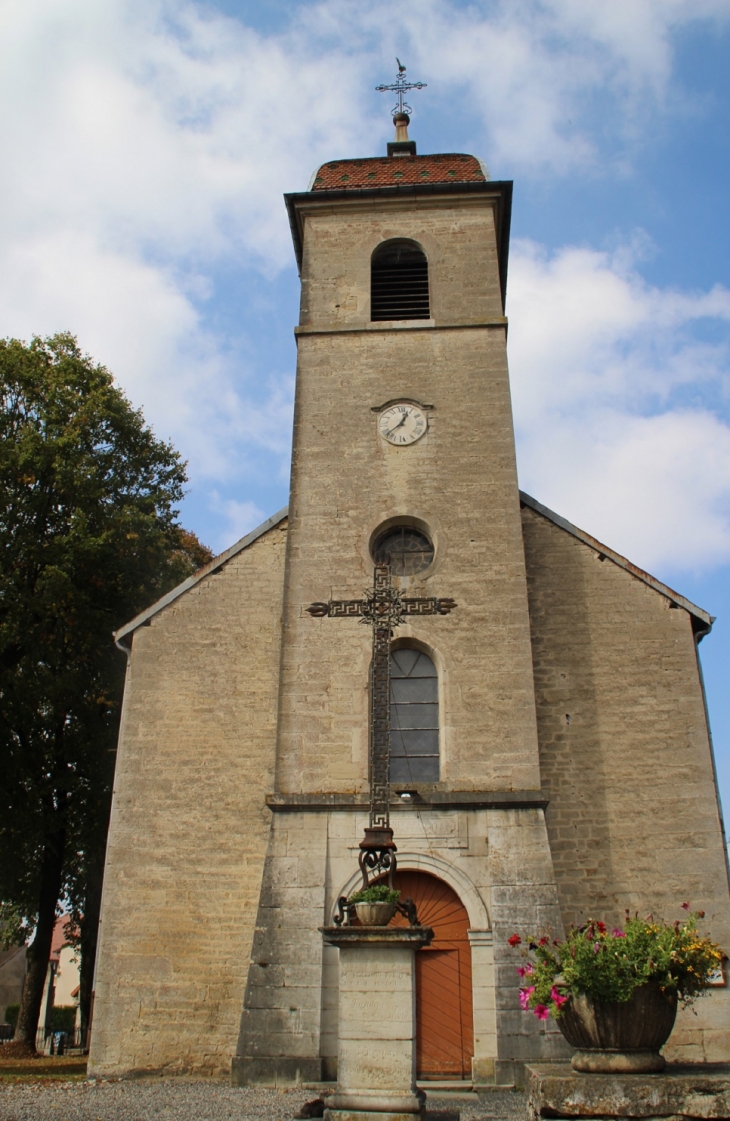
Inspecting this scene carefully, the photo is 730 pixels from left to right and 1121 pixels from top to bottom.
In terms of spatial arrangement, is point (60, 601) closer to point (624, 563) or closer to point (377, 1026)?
point (624, 563)

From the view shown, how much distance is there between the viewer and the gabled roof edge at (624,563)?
13.1 metres

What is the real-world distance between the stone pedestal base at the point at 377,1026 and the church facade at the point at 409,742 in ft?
12.1

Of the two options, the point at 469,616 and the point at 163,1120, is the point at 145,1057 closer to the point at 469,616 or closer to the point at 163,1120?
the point at 163,1120

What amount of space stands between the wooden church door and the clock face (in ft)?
20.1

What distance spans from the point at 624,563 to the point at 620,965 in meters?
8.49

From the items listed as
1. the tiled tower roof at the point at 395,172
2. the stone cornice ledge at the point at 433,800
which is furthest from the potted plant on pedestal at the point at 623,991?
the tiled tower roof at the point at 395,172

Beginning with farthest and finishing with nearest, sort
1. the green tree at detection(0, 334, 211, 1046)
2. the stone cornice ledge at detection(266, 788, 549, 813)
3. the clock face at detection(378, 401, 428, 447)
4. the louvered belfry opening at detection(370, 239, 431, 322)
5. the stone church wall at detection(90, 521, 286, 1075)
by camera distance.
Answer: the green tree at detection(0, 334, 211, 1046) < the louvered belfry opening at detection(370, 239, 431, 322) < the clock face at detection(378, 401, 428, 447) < the stone church wall at detection(90, 521, 286, 1075) < the stone cornice ledge at detection(266, 788, 549, 813)

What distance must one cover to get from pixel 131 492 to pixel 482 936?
39.2 feet

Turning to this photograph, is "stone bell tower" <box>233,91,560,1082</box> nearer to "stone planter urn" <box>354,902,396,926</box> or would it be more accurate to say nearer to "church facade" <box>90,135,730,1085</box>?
"church facade" <box>90,135,730,1085</box>

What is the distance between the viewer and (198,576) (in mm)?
13641

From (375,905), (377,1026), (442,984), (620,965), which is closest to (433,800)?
(442,984)

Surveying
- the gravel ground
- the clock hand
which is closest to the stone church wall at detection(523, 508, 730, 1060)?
the clock hand

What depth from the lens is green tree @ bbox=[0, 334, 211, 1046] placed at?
1592 centimetres

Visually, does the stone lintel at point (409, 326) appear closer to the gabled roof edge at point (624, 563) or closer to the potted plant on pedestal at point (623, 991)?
the gabled roof edge at point (624, 563)
